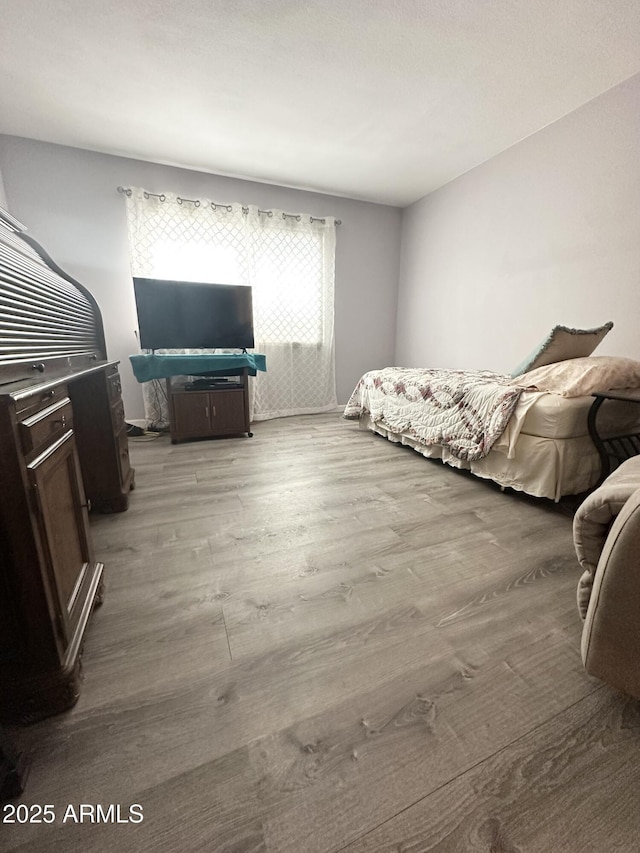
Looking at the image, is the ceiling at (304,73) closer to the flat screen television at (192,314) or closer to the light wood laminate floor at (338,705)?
the flat screen television at (192,314)

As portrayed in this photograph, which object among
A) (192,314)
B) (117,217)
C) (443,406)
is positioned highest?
(117,217)

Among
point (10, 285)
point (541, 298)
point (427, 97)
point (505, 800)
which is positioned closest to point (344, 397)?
point (541, 298)

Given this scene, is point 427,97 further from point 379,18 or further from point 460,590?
point 460,590

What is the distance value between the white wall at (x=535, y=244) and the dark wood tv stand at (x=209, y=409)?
2306mm

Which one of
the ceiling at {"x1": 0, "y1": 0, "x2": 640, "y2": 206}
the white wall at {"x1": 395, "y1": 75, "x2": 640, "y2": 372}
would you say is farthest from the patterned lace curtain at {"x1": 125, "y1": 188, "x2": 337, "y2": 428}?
the white wall at {"x1": 395, "y1": 75, "x2": 640, "y2": 372}

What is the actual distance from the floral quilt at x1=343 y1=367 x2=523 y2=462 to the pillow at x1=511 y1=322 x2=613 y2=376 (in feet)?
0.75

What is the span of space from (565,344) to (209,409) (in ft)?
8.92

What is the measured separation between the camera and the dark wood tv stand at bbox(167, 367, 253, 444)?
301cm

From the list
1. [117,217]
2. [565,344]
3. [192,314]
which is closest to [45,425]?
A: [565,344]

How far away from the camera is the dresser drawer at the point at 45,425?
2.44ft

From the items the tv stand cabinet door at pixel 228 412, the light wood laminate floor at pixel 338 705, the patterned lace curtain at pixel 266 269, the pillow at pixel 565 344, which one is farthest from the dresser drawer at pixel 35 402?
the patterned lace curtain at pixel 266 269

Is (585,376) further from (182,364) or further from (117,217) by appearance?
(117,217)

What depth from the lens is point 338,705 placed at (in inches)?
33.5

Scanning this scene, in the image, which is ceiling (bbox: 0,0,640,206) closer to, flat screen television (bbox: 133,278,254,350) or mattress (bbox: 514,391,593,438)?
flat screen television (bbox: 133,278,254,350)
